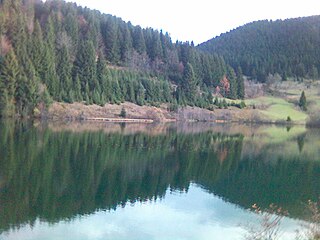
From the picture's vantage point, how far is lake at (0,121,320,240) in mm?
Result: 19312

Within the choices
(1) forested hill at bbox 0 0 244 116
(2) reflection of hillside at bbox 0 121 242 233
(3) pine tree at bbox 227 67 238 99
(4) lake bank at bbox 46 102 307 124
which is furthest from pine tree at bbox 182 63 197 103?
(2) reflection of hillside at bbox 0 121 242 233

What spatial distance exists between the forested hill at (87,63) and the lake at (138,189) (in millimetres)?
41200

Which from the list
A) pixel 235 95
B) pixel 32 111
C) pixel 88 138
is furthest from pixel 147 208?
pixel 235 95

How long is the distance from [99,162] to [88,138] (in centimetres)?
1689

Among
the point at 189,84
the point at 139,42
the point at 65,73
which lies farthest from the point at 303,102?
the point at 65,73

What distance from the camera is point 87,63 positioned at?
104 metres

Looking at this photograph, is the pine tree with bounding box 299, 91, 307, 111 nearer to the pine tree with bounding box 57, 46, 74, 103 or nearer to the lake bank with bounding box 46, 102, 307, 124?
the lake bank with bounding box 46, 102, 307, 124

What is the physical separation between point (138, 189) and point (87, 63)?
266 ft

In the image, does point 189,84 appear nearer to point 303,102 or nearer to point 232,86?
point 232,86

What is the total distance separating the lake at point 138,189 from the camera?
19.3 meters

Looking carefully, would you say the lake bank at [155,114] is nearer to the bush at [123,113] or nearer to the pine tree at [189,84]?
the bush at [123,113]

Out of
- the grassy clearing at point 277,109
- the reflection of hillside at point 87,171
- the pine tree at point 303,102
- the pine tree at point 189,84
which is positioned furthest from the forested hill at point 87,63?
the reflection of hillside at point 87,171

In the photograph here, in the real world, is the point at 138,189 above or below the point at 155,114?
below

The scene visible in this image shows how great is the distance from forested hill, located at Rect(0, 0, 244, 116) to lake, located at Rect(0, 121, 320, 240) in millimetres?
41200
